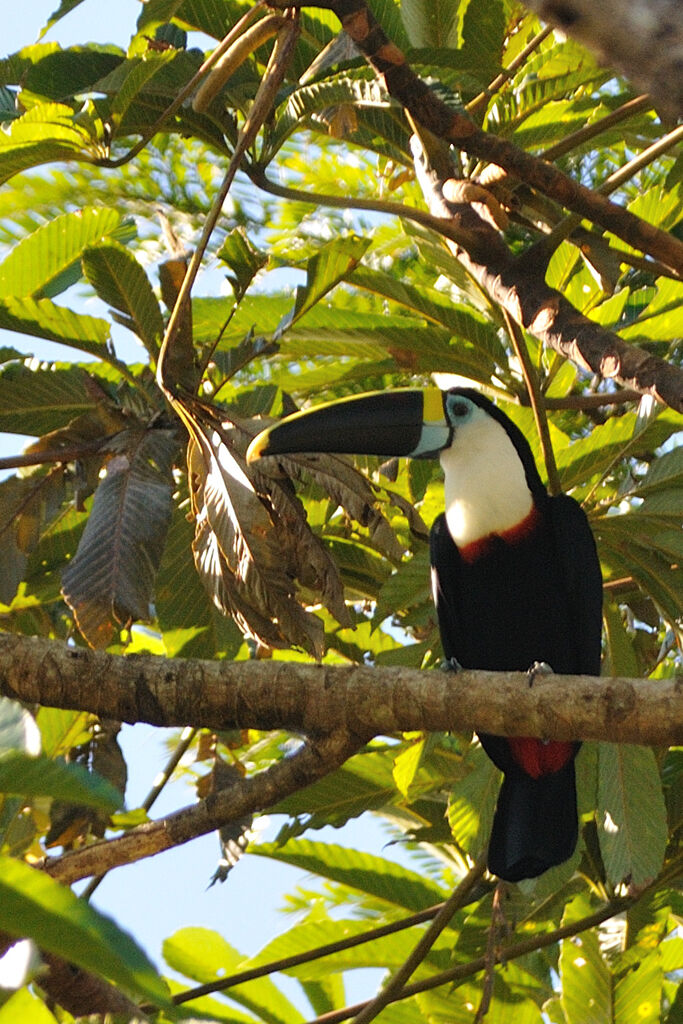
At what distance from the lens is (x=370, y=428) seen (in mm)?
3357

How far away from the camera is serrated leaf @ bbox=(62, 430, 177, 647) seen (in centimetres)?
260

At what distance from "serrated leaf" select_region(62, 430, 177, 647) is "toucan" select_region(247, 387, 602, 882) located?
1.90 ft

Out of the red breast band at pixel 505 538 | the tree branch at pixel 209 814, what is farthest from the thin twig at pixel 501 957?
the red breast band at pixel 505 538

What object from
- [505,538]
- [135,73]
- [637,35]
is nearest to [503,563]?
[505,538]

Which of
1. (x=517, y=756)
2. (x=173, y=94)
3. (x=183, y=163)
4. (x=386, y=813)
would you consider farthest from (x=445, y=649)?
(x=183, y=163)

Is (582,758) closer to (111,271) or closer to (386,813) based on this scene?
(386,813)

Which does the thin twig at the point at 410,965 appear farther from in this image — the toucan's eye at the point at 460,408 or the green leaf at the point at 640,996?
the toucan's eye at the point at 460,408

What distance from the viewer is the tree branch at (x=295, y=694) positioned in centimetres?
223

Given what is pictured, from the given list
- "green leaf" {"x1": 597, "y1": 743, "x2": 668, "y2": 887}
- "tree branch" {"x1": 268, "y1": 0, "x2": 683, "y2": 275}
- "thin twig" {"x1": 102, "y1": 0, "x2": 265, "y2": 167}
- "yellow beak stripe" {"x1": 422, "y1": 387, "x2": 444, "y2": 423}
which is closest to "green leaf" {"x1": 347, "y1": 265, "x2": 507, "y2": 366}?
"yellow beak stripe" {"x1": 422, "y1": 387, "x2": 444, "y2": 423}

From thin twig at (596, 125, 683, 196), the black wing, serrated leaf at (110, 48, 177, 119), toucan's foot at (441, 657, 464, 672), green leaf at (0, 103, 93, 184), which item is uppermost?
serrated leaf at (110, 48, 177, 119)

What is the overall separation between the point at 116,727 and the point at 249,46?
6.02 ft

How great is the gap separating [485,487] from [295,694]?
1341 mm

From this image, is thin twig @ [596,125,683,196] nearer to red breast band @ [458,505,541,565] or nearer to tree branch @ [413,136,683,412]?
tree branch @ [413,136,683,412]

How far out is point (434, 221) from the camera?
9.82 feet
